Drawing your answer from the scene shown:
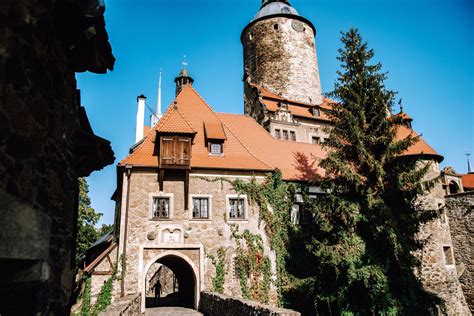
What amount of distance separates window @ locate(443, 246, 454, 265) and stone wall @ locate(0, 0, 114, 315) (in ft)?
70.2

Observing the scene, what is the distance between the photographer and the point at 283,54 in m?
30.9

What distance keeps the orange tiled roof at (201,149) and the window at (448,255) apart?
11428 millimetres

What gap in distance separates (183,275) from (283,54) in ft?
65.3

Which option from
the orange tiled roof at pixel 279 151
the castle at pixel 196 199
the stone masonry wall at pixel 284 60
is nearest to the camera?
the castle at pixel 196 199

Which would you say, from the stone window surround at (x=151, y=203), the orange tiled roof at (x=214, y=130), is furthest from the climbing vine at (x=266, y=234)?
the orange tiled roof at (x=214, y=130)

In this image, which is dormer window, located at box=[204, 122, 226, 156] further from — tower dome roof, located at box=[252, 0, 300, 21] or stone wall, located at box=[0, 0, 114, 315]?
tower dome roof, located at box=[252, 0, 300, 21]

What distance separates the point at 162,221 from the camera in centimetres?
1586

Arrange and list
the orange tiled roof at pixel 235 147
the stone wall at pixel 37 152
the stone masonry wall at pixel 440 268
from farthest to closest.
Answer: the stone masonry wall at pixel 440 268 → the orange tiled roof at pixel 235 147 → the stone wall at pixel 37 152

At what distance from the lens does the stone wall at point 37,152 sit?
246 centimetres

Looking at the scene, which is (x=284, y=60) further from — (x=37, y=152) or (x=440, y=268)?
(x=37, y=152)

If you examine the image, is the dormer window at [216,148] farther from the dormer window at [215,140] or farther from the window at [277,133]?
the window at [277,133]

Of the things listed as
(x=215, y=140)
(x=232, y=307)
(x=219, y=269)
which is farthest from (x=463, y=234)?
(x=232, y=307)

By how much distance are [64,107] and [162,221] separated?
12655 millimetres

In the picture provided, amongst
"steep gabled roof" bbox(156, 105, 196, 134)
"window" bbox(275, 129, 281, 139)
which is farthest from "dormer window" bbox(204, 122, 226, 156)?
"window" bbox(275, 129, 281, 139)
